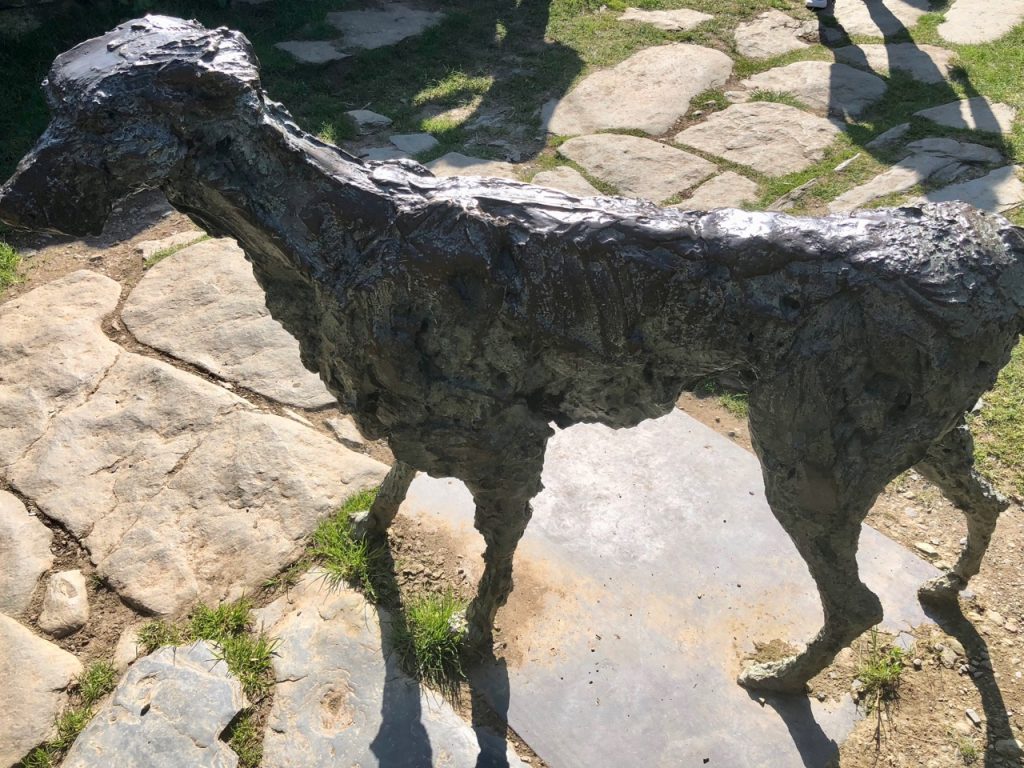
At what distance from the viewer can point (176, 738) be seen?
271cm

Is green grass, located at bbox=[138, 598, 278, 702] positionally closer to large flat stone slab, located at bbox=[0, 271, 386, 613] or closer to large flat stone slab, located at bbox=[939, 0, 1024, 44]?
large flat stone slab, located at bbox=[0, 271, 386, 613]

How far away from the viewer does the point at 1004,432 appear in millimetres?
3914

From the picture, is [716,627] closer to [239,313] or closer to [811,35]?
[239,313]

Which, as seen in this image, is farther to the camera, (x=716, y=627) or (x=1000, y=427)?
(x=1000, y=427)

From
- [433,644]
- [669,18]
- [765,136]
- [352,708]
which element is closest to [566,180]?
[765,136]

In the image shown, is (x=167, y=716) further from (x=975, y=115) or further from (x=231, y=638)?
(x=975, y=115)

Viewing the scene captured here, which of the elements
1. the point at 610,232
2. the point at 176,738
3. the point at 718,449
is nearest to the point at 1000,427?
the point at 718,449

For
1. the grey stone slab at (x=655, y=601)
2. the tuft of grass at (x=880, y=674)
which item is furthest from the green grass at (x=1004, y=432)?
the tuft of grass at (x=880, y=674)

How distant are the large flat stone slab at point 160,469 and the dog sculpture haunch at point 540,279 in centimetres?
153

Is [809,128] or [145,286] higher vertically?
[809,128]

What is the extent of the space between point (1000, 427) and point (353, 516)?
3.03 metres

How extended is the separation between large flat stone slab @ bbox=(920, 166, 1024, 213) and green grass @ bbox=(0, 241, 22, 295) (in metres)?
5.52

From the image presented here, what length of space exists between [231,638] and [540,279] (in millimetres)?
1938

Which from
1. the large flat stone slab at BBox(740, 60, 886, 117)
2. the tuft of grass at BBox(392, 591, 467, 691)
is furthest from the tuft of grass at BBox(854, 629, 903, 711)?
the large flat stone slab at BBox(740, 60, 886, 117)
